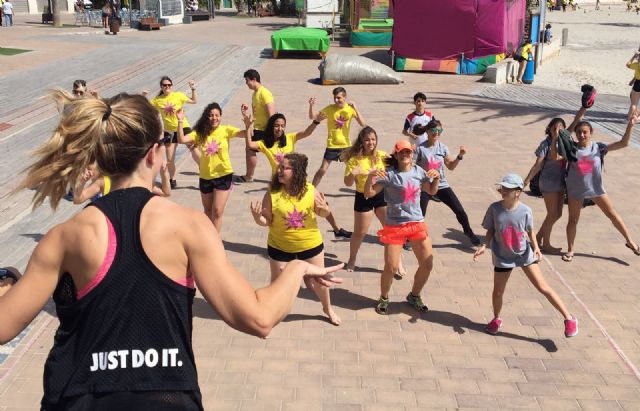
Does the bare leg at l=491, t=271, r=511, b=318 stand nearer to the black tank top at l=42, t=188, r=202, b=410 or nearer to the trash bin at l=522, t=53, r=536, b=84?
the black tank top at l=42, t=188, r=202, b=410

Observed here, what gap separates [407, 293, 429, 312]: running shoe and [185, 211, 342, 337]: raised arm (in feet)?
16.2

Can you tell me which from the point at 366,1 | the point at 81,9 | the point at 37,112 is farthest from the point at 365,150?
the point at 81,9

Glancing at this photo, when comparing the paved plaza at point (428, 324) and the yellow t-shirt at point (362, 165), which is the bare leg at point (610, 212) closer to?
the paved plaza at point (428, 324)

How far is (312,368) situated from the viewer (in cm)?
580

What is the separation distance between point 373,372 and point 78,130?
4272 mm

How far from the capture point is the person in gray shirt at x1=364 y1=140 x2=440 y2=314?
662 centimetres

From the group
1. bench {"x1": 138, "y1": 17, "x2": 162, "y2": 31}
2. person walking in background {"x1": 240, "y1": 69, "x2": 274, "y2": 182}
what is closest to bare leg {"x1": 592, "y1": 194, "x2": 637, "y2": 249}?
person walking in background {"x1": 240, "y1": 69, "x2": 274, "y2": 182}

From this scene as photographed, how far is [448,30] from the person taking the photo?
24375 millimetres

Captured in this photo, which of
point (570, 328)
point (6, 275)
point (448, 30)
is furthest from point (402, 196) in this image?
point (448, 30)

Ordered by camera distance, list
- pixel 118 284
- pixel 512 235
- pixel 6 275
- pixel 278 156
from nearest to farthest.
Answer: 1. pixel 118 284
2. pixel 6 275
3. pixel 512 235
4. pixel 278 156

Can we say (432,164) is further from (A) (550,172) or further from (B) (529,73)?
(B) (529,73)

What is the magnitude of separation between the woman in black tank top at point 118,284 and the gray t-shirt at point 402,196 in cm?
466

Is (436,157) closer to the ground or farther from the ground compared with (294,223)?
farther from the ground

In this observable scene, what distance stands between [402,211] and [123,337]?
16.0 feet
